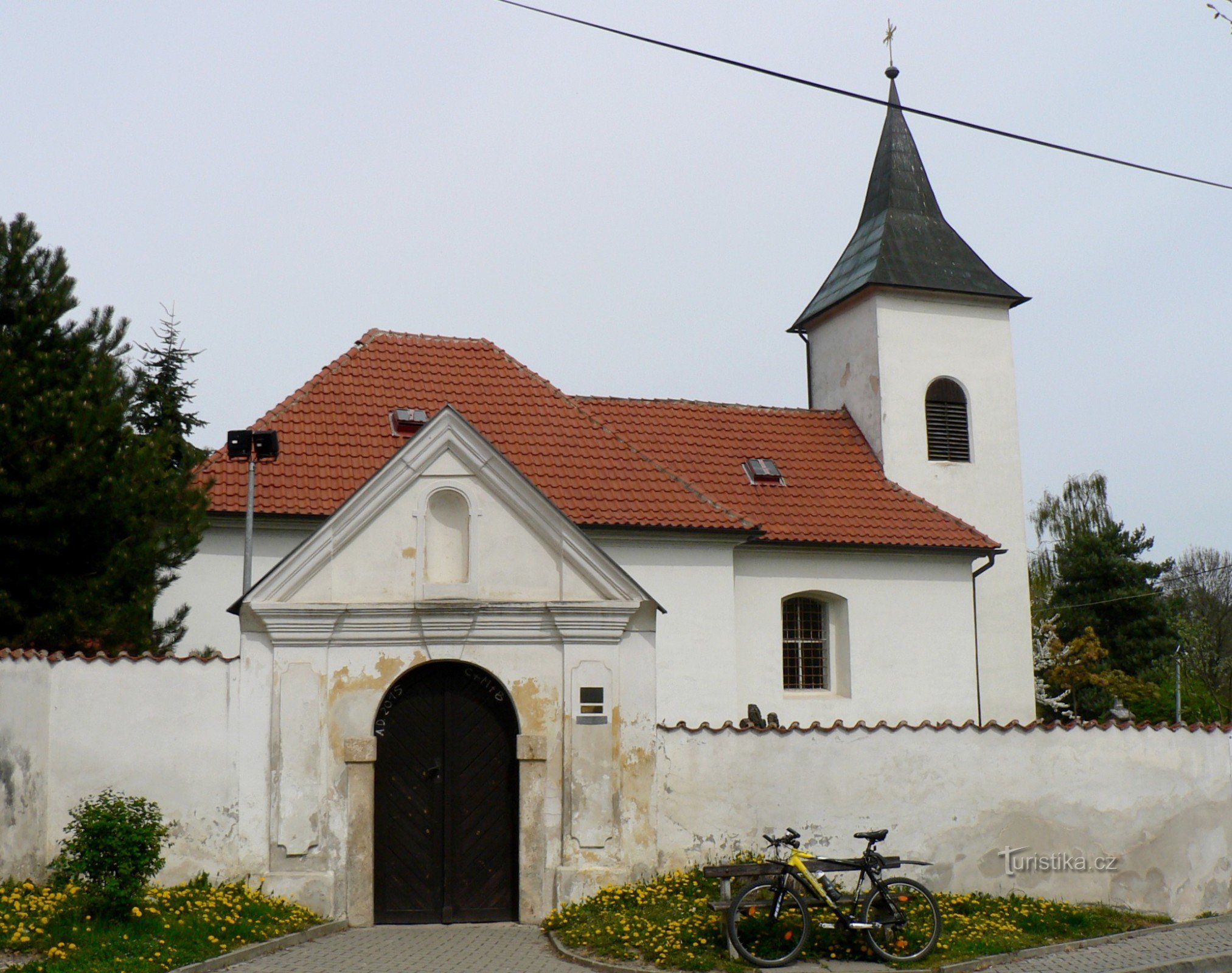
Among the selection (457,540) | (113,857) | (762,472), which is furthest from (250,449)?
(762,472)

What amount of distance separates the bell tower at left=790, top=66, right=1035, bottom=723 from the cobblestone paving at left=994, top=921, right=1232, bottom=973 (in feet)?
32.6

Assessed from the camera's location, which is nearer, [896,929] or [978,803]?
[896,929]

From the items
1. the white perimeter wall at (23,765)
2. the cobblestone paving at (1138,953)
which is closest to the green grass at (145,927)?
the white perimeter wall at (23,765)

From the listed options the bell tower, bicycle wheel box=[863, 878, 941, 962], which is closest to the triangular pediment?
bicycle wheel box=[863, 878, 941, 962]

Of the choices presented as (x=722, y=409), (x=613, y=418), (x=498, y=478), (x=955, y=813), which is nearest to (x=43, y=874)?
(x=498, y=478)

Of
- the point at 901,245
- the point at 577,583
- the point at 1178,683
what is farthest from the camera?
the point at 1178,683

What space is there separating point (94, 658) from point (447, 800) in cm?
357

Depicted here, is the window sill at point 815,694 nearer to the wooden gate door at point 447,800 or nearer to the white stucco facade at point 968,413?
the white stucco facade at point 968,413

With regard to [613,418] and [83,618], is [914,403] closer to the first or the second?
[613,418]

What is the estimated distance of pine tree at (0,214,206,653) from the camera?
41.1 feet

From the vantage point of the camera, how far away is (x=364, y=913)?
1121cm

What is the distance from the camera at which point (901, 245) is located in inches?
975

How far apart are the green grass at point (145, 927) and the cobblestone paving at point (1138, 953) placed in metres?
6.40

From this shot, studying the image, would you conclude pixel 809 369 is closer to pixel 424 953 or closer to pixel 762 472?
pixel 762 472
